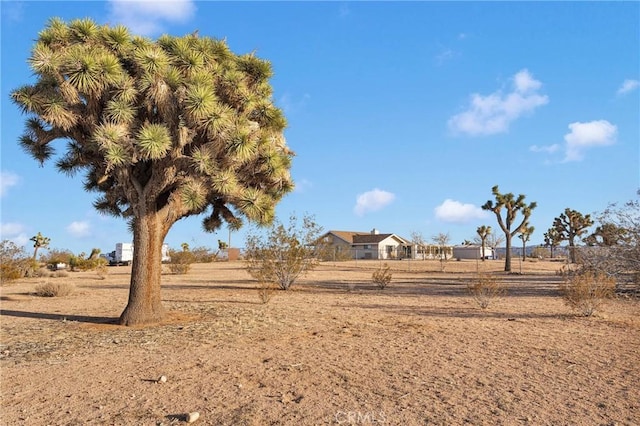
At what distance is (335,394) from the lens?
5660mm

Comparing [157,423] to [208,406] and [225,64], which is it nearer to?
[208,406]

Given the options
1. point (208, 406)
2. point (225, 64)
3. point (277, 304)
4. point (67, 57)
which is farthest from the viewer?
point (277, 304)

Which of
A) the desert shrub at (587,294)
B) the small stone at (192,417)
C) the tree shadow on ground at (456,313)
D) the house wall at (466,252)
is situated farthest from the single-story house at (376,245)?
the small stone at (192,417)

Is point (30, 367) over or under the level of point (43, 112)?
under

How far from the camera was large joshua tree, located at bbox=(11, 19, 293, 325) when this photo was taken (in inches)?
404

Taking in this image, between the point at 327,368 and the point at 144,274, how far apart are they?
248 inches

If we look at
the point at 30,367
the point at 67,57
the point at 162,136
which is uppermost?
the point at 67,57

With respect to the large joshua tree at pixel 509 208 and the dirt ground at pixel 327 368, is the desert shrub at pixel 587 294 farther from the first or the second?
the large joshua tree at pixel 509 208

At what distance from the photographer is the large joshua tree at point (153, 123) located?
33.7 ft

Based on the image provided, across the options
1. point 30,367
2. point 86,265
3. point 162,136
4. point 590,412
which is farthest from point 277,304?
point 86,265

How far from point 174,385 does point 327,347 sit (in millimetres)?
2889

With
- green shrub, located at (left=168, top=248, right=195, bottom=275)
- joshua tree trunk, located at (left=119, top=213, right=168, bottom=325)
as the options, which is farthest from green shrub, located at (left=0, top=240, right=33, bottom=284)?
joshua tree trunk, located at (left=119, top=213, right=168, bottom=325)

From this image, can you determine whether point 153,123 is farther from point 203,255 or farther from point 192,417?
point 203,255

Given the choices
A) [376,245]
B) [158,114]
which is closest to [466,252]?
[376,245]
